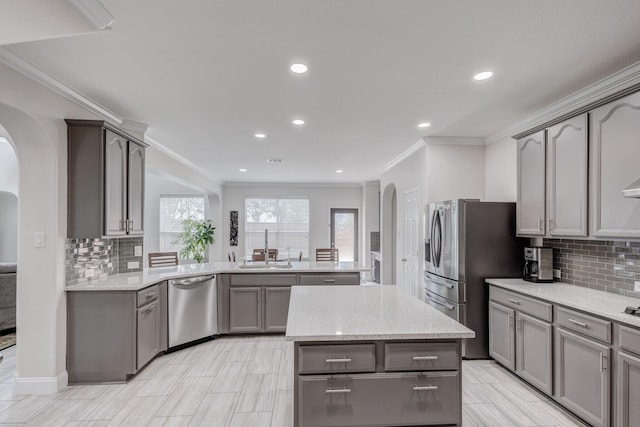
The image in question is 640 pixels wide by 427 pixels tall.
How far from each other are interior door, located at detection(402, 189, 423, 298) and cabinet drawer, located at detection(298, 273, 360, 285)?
42.5 inches

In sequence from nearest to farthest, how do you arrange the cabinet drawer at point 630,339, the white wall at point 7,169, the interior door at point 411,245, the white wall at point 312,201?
the cabinet drawer at point 630,339
the interior door at point 411,245
the white wall at point 7,169
the white wall at point 312,201

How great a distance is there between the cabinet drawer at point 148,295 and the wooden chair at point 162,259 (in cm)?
124

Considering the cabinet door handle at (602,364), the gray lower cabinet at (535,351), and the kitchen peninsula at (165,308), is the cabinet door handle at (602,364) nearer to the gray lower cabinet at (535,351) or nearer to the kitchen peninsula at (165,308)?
the gray lower cabinet at (535,351)

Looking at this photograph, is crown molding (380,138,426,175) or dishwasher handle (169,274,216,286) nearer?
dishwasher handle (169,274,216,286)

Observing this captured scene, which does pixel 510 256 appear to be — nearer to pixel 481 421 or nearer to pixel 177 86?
pixel 481 421

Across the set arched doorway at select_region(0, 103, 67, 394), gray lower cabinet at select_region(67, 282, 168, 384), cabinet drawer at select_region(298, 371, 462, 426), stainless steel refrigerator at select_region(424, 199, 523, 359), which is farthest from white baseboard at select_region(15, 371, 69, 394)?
stainless steel refrigerator at select_region(424, 199, 523, 359)

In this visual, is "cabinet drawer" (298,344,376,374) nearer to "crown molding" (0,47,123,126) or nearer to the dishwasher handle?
the dishwasher handle

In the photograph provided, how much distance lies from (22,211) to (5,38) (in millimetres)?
1546

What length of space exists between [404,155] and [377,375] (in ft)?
14.0

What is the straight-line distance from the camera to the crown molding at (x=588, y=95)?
97.8 inches

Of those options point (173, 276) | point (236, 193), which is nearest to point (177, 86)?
point (173, 276)

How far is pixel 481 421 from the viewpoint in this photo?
8.13ft

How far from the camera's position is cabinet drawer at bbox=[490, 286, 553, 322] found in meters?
2.71

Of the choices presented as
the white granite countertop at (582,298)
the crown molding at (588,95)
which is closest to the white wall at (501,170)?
the crown molding at (588,95)
